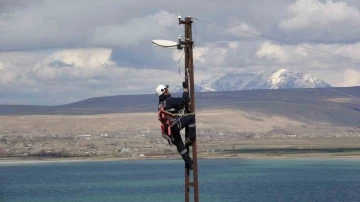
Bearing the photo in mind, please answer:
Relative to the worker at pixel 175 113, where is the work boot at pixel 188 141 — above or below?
below

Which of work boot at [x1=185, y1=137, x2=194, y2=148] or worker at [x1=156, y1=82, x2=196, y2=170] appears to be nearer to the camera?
worker at [x1=156, y1=82, x2=196, y2=170]

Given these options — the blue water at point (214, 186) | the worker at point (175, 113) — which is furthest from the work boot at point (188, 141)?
the blue water at point (214, 186)

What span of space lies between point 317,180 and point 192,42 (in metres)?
109

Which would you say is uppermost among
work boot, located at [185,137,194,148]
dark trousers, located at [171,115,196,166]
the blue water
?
dark trousers, located at [171,115,196,166]

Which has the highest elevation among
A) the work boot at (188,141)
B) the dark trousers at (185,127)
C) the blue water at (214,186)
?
the dark trousers at (185,127)

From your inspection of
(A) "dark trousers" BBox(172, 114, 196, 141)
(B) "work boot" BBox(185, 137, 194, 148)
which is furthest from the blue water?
(A) "dark trousers" BBox(172, 114, 196, 141)

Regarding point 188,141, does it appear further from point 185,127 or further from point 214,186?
point 214,186

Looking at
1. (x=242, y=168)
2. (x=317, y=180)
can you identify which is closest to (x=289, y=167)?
(x=242, y=168)

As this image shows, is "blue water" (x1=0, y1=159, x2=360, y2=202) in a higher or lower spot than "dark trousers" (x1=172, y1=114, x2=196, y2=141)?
lower

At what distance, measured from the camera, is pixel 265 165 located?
18375 centimetres

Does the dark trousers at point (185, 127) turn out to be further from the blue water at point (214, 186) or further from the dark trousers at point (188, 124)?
the blue water at point (214, 186)

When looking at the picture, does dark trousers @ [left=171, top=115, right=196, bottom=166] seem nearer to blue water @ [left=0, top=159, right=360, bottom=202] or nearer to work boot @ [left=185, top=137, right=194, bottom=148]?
work boot @ [left=185, top=137, right=194, bottom=148]

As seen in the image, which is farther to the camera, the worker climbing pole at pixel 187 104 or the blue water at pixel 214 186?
the blue water at pixel 214 186

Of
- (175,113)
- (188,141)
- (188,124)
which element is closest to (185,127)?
(188,124)
